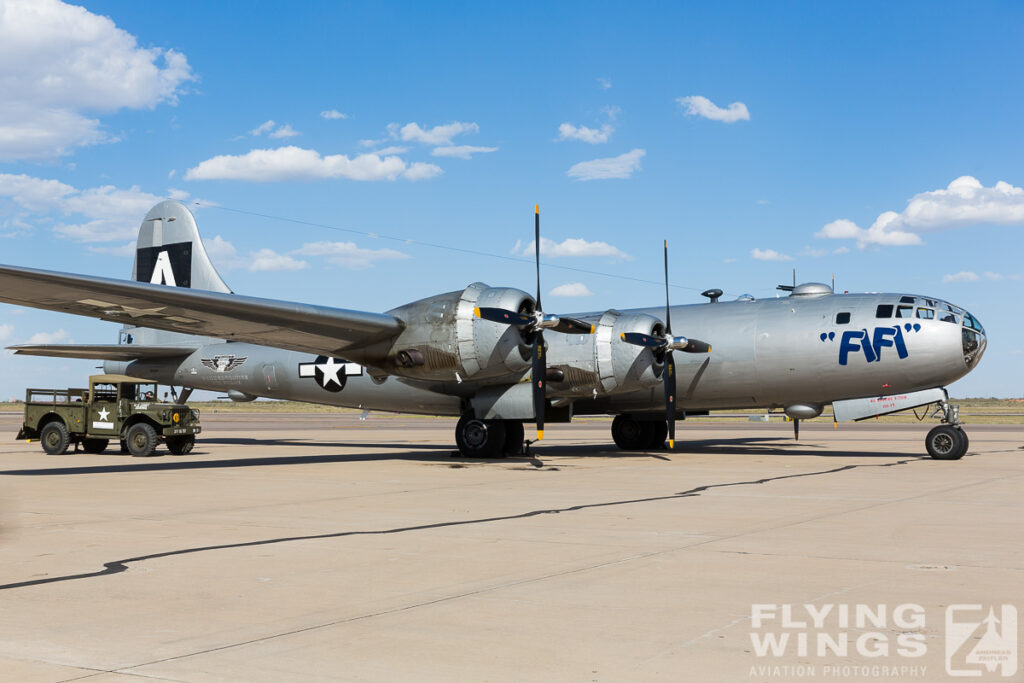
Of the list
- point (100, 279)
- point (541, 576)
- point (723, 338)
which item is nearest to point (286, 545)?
point (541, 576)

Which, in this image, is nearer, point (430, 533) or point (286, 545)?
point (286, 545)

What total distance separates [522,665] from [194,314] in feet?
52.9

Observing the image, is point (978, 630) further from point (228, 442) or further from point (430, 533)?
point (228, 442)

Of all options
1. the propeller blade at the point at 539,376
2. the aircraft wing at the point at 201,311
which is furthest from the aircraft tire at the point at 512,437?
the aircraft wing at the point at 201,311

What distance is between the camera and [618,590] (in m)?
6.97

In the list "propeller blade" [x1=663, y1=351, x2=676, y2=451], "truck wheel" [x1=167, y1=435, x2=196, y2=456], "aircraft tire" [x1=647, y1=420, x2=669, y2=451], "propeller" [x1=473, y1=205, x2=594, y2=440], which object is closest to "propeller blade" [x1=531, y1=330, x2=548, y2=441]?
"propeller" [x1=473, y1=205, x2=594, y2=440]

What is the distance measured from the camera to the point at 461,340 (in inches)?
786

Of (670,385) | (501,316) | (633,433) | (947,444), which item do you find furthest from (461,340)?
(947,444)

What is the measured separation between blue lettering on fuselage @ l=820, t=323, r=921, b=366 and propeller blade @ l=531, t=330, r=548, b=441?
7054 millimetres

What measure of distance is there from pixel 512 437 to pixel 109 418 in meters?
10.4

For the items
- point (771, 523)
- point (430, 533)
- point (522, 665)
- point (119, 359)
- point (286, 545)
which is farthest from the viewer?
point (119, 359)

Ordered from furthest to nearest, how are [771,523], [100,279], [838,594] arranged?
[100,279], [771,523], [838,594]

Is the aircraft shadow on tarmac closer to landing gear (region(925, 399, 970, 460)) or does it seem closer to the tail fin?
landing gear (region(925, 399, 970, 460))

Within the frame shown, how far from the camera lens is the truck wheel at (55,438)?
23.8m
